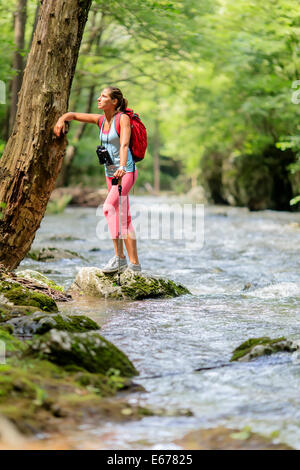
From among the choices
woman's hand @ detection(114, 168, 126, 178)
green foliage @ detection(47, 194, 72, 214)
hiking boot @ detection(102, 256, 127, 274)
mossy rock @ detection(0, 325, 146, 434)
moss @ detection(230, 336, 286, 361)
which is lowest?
green foliage @ detection(47, 194, 72, 214)

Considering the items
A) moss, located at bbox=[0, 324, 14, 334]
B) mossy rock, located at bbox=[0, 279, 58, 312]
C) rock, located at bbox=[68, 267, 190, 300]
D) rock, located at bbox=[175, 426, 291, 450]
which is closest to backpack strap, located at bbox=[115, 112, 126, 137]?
rock, located at bbox=[68, 267, 190, 300]

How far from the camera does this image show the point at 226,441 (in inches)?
116

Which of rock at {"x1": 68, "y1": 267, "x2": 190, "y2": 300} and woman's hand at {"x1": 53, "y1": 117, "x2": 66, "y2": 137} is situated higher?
woman's hand at {"x1": 53, "y1": 117, "x2": 66, "y2": 137}

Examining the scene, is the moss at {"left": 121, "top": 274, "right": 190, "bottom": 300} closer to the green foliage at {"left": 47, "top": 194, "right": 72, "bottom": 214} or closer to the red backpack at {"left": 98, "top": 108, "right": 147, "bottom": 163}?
the red backpack at {"left": 98, "top": 108, "right": 147, "bottom": 163}

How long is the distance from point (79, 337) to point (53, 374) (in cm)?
39

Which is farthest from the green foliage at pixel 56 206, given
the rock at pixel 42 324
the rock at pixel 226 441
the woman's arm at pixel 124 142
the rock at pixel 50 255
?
the rock at pixel 226 441

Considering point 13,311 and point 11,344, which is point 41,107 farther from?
point 11,344

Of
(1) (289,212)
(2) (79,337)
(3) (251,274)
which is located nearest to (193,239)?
(3) (251,274)

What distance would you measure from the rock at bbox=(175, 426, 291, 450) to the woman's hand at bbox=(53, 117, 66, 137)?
3.83m

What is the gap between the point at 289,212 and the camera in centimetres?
2389

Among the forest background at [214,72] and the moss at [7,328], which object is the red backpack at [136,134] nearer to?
the moss at [7,328]

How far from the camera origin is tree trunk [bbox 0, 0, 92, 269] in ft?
19.6

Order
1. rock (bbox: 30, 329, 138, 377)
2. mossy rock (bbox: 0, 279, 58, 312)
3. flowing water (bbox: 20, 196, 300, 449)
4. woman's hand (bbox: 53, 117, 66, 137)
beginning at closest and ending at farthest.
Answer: flowing water (bbox: 20, 196, 300, 449)
rock (bbox: 30, 329, 138, 377)
mossy rock (bbox: 0, 279, 58, 312)
woman's hand (bbox: 53, 117, 66, 137)
